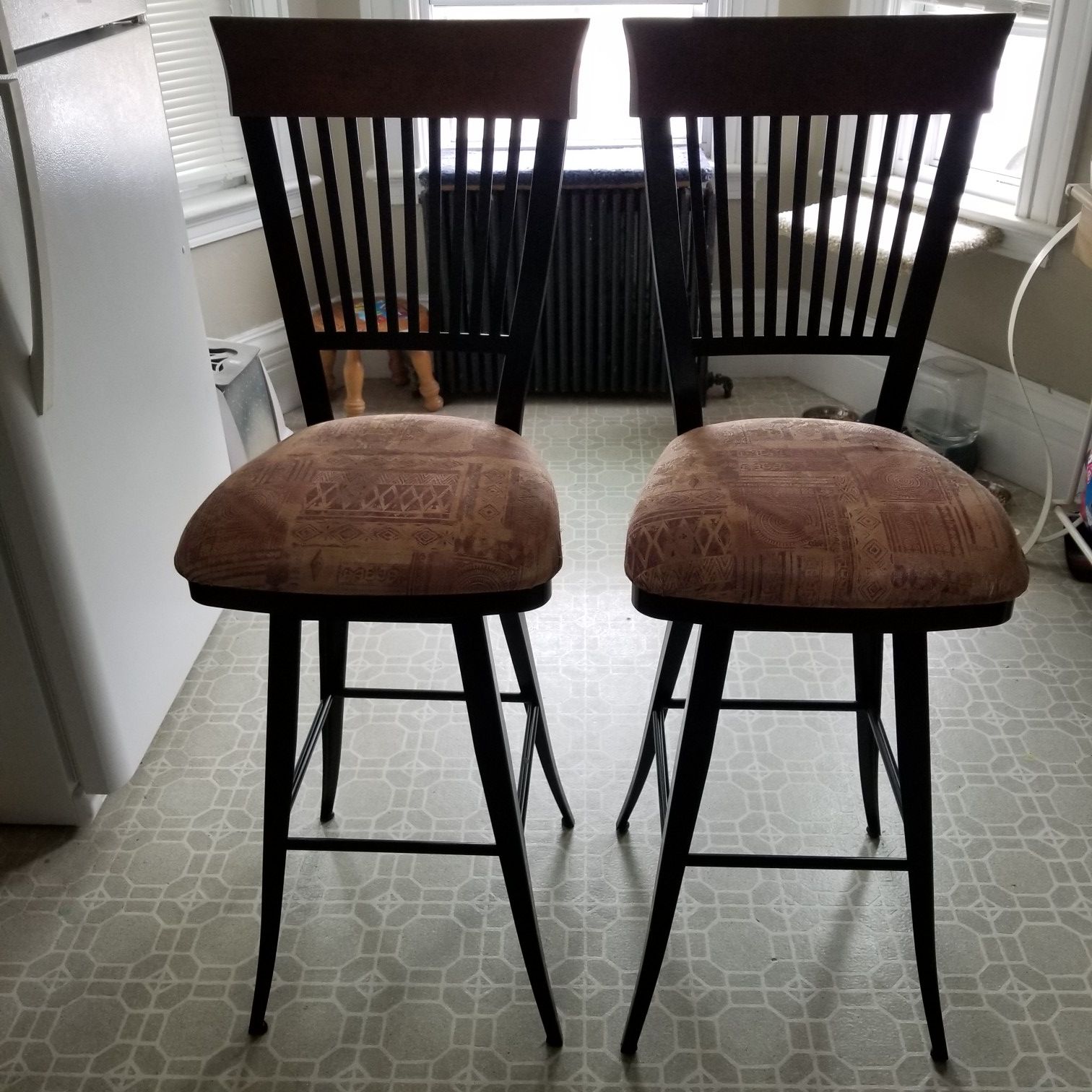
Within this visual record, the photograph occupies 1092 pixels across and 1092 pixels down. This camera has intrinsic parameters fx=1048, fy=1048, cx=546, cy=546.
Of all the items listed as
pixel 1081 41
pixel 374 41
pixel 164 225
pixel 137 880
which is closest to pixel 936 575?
pixel 374 41

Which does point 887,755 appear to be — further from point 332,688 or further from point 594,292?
point 594,292

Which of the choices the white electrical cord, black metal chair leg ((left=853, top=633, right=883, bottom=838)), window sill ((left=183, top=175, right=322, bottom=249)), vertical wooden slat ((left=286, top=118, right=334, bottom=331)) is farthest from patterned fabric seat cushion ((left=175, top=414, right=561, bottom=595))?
window sill ((left=183, top=175, right=322, bottom=249))

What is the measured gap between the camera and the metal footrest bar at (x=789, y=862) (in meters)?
1.18

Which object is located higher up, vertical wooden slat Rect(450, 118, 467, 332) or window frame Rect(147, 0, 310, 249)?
vertical wooden slat Rect(450, 118, 467, 332)

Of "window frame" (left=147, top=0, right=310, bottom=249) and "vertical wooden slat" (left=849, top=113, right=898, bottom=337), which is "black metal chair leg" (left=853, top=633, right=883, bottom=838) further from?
"window frame" (left=147, top=0, right=310, bottom=249)

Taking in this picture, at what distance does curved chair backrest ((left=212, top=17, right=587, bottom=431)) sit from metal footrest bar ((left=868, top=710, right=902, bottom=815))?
650 millimetres

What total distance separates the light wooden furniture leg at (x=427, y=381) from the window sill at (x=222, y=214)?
53 centimetres

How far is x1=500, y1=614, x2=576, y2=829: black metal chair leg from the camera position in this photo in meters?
1.38

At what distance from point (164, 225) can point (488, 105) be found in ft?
3.03

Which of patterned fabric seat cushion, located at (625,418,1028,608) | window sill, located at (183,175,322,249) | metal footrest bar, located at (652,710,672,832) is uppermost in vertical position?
patterned fabric seat cushion, located at (625,418,1028,608)

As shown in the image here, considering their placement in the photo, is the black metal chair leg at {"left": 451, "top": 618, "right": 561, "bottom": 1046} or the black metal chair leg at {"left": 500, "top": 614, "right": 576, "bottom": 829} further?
the black metal chair leg at {"left": 500, "top": 614, "right": 576, "bottom": 829}

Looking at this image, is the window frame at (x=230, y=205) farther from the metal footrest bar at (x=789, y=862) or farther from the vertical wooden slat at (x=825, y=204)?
the metal footrest bar at (x=789, y=862)

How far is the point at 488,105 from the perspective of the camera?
1.11 m

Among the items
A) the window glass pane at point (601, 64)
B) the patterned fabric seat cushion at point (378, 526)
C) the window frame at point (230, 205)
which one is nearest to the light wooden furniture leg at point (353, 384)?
the window frame at point (230, 205)
